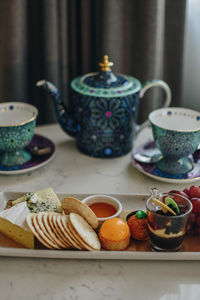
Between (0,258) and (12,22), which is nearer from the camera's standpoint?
(0,258)

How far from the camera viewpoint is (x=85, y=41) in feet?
4.93

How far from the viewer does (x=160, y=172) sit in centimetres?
113

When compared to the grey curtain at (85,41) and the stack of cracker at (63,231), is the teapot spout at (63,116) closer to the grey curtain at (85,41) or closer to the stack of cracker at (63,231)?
the grey curtain at (85,41)

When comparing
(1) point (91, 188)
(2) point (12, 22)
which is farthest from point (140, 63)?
(1) point (91, 188)

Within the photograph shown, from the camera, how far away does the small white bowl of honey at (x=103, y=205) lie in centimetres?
93

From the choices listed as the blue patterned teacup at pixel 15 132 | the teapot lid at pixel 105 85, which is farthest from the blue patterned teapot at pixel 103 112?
the blue patterned teacup at pixel 15 132

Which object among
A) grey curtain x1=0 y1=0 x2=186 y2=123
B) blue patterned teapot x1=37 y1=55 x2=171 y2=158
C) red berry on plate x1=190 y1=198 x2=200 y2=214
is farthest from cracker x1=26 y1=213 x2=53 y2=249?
grey curtain x1=0 y1=0 x2=186 y2=123

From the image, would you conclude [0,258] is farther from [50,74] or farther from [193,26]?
[193,26]

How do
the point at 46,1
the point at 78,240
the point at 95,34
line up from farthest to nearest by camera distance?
the point at 95,34 < the point at 46,1 < the point at 78,240

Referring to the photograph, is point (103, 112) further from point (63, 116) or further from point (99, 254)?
point (99, 254)

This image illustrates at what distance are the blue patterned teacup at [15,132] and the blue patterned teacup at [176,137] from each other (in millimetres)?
357

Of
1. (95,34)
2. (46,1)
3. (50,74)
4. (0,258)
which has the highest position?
(46,1)

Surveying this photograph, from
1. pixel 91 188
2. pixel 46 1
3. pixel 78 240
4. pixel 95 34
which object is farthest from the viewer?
pixel 95 34

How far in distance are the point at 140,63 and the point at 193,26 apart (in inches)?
9.1
